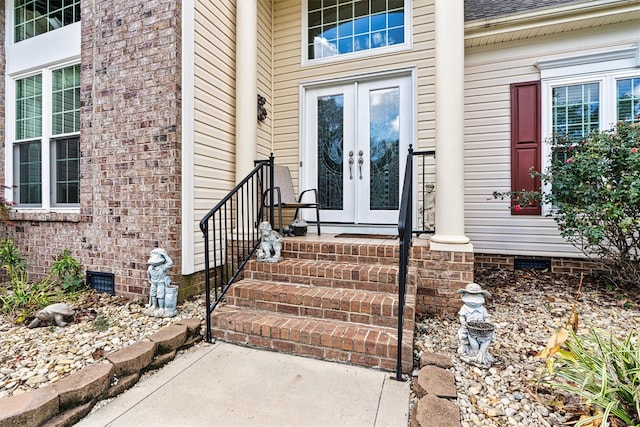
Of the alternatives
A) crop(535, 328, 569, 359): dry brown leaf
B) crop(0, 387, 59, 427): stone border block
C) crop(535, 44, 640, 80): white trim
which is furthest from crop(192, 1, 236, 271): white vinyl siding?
crop(535, 44, 640, 80): white trim

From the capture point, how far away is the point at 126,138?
317 centimetres

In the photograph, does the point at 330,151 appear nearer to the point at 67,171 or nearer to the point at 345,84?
the point at 345,84

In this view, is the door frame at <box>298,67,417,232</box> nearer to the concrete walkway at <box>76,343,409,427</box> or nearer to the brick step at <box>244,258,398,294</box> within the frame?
the brick step at <box>244,258,398,294</box>

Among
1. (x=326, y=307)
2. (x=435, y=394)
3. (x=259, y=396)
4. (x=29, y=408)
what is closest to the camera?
(x=29, y=408)

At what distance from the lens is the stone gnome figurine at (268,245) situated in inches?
119

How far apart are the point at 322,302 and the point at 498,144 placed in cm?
324

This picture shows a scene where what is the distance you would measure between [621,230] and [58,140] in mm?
6230

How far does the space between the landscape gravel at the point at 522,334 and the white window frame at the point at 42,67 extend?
4.19 metres

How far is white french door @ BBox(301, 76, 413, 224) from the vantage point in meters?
4.00

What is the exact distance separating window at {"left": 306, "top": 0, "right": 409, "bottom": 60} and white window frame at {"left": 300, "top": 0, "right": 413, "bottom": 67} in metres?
0.02

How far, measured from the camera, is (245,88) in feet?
12.0

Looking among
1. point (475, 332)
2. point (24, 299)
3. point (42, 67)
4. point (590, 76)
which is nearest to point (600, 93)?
point (590, 76)

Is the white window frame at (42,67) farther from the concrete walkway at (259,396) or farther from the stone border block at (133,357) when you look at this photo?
the concrete walkway at (259,396)

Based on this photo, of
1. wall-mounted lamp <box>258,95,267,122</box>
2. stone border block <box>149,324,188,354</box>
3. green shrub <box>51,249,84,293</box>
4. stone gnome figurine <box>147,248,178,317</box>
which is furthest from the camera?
wall-mounted lamp <box>258,95,267,122</box>
